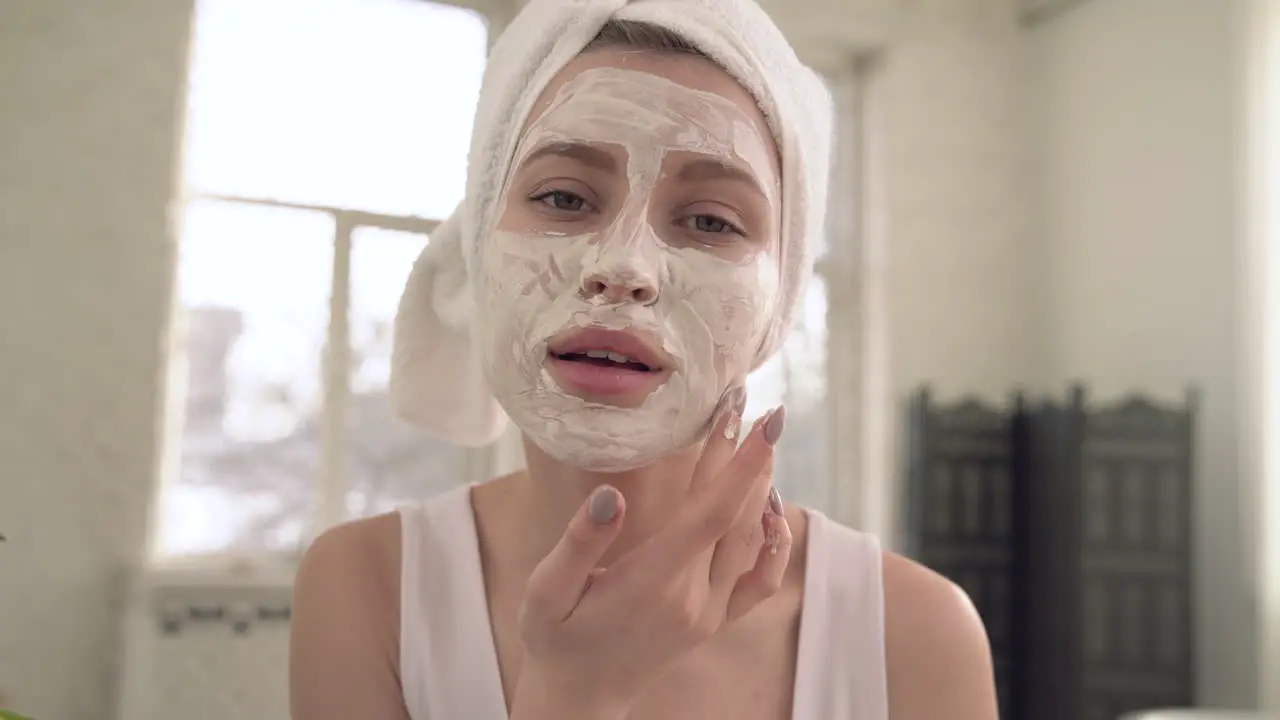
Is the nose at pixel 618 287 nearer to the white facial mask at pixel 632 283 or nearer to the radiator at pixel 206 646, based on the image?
the white facial mask at pixel 632 283

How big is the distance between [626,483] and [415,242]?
5.32 feet

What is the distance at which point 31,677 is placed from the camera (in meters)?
1.68

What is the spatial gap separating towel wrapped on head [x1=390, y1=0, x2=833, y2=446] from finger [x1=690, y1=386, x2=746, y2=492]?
0.32 feet

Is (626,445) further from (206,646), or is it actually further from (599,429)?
(206,646)

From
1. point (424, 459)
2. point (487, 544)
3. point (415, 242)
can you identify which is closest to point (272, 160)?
point (415, 242)

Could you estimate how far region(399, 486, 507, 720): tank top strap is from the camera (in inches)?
25.5

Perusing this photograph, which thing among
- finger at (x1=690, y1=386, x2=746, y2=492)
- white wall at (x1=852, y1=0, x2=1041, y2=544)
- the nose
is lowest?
finger at (x1=690, y1=386, x2=746, y2=492)

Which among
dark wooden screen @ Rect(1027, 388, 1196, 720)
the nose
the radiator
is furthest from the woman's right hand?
dark wooden screen @ Rect(1027, 388, 1196, 720)

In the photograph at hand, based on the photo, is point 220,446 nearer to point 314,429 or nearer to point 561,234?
point 314,429

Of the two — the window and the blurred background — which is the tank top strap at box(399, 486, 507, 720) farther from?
the window

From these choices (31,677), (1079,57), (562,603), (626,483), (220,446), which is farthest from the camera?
(1079,57)

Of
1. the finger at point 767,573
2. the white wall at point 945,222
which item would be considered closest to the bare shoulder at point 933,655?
the finger at point 767,573

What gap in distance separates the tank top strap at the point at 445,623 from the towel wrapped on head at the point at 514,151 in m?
0.08

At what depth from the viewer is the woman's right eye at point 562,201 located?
60 centimetres
